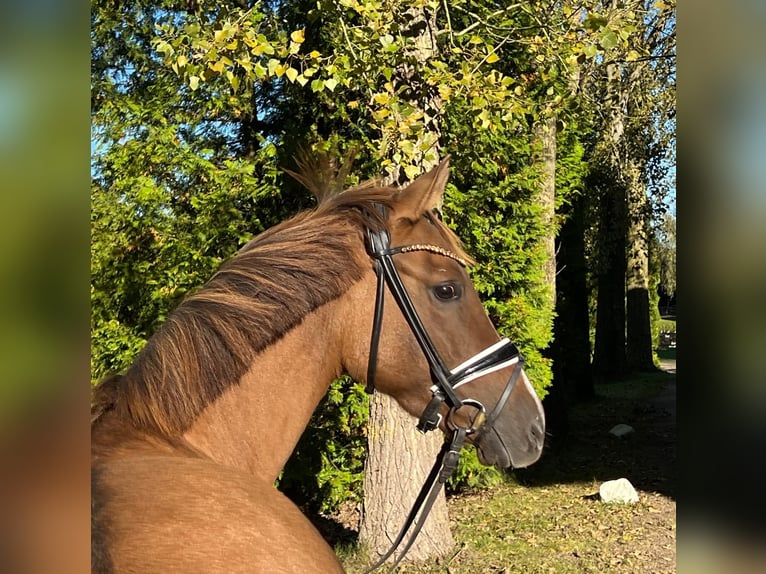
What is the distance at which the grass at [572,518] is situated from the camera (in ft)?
16.8

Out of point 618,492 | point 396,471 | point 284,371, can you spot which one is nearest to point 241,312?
point 284,371

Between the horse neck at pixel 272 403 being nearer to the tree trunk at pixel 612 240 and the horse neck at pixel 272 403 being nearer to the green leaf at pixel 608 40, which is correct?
the green leaf at pixel 608 40

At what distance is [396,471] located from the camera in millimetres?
4910

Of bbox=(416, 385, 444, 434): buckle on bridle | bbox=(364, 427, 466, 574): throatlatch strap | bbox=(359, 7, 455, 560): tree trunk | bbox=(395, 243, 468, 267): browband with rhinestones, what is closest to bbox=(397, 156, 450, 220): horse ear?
bbox=(395, 243, 468, 267): browband with rhinestones

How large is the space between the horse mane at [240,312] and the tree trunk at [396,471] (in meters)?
2.73

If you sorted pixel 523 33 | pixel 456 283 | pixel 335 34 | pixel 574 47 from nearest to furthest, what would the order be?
pixel 456 283 < pixel 574 47 < pixel 335 34 < pixel 523 33

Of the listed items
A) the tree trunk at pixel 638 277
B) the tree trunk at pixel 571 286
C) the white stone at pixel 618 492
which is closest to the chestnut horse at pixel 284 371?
the white stone at pixel 618 492

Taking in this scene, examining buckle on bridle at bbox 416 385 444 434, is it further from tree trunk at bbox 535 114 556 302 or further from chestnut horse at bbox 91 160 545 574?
tree trunk at bbox 535 114 556 302

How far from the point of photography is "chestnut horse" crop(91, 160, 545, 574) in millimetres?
1544
